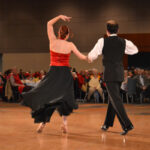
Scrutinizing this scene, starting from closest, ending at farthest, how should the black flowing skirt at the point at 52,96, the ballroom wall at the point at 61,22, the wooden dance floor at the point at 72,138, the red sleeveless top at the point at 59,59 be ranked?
the wooden dance floor at the point at 72,138 → the black flowing skirt at the point at 52,96 → the red sleeveless top at the point at 59,59 → the ballroom wall at the point at 61,22

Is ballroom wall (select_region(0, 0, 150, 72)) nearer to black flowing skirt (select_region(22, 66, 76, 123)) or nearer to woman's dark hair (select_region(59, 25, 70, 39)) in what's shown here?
woman's dark hair (select_region(59, 25, 70, 39))

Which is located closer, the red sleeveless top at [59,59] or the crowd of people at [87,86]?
the red sleeveless top at [59,59]

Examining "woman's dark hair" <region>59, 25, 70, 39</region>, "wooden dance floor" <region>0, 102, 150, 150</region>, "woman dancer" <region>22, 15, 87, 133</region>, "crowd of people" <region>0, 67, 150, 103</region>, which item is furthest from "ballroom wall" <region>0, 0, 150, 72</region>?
"woman dancer" <region>22, 15, 87, 133</region>

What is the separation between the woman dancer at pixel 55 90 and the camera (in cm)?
414

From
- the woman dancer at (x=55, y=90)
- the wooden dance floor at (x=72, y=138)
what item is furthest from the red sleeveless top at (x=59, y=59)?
the wooden dance floor at (x=72, y=138)

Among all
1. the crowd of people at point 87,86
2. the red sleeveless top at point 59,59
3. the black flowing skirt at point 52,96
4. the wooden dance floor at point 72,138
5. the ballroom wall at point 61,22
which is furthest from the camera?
the ballroom wall at point 61,22

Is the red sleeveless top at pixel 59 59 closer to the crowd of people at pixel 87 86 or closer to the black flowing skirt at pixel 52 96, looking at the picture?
the black flowing skirt at pixel 52 96

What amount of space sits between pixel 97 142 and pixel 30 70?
1250 centimetres

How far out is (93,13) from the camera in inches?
609

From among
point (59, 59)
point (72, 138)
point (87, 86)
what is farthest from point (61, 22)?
point (72, 138)

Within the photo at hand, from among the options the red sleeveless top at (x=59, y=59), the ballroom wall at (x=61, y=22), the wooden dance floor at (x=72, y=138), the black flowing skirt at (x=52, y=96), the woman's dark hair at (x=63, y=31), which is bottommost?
the wooden dance floor at (x=72, y=138)

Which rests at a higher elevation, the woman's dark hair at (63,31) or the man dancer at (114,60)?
the woman's dark hair at (63,31)

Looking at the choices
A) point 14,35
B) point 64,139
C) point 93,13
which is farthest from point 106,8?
point 64,139

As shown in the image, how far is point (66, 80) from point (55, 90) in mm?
174
